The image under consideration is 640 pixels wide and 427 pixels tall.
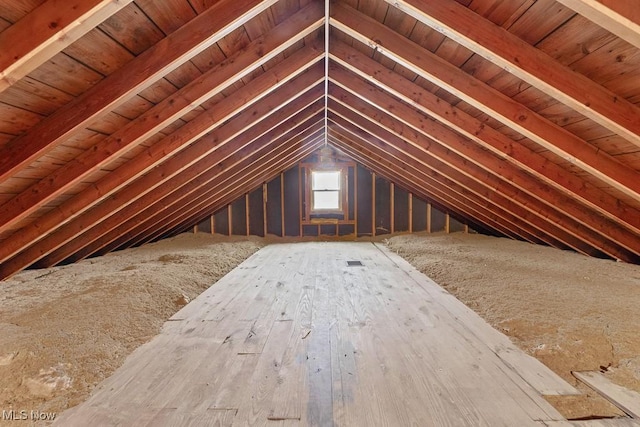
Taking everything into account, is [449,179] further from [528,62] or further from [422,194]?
[528,62]

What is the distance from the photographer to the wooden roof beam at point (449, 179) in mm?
3814

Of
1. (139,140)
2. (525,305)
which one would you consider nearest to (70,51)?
(139,140)

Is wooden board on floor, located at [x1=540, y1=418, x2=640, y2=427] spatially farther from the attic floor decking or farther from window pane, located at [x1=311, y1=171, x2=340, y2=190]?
window pane, located at [x1=311, y1=171, x2=340, y2=190]

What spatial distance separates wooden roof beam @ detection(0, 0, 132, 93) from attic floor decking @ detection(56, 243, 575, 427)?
1417mm

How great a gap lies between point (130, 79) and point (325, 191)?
18.4 ft

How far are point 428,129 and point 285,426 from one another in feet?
8.67

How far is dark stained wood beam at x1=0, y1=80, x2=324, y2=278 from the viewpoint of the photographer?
9.48 feet

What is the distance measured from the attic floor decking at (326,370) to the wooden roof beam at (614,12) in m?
1.53

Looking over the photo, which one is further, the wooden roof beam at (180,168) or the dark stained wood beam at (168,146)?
the wooden roof beam at (180,168)

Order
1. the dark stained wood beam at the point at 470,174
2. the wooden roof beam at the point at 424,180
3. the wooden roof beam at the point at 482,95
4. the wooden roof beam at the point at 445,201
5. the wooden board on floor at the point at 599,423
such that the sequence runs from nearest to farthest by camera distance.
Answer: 1. the wooden board on floor at the point at 599,423
2. the wooden roof beam at the point at 482,95
3. the dark stained wood beam at the point at 470,174
4. the wooden roof beam at the point at 424,180
5. the wooden roof beam at the point at 445,201

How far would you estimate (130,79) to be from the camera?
1606mm

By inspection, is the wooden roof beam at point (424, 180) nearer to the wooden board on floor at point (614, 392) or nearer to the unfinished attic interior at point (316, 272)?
the unfinished attic interior at point (316, 272)

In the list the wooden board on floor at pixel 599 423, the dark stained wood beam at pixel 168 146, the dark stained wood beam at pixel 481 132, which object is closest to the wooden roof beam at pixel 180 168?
the dark stained wood beam at pixel 168 146

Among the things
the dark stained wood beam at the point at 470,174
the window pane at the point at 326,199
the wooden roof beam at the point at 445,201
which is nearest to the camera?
the dark stained wood beam at the point at 470,174
